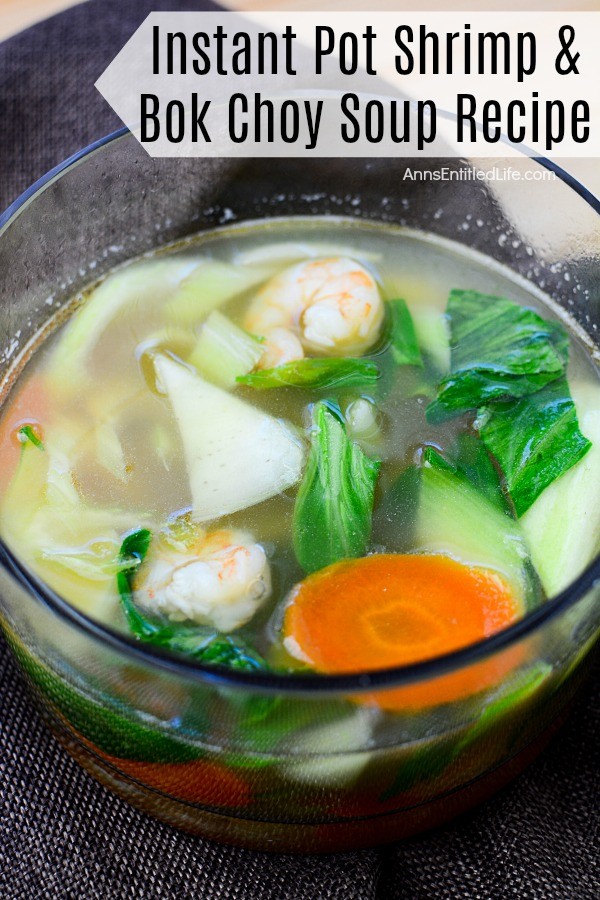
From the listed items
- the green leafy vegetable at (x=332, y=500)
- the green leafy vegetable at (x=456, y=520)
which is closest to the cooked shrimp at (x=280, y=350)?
the green leafy vegetable at (x=332, y=500)

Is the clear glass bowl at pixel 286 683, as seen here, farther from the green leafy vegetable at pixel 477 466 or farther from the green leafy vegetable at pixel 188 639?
the green leafy vegetable at pixel 477 466

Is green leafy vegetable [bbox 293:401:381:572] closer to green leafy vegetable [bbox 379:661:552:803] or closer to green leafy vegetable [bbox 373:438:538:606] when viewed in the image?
green leafy vegetable [bbox 373:438:538:606]

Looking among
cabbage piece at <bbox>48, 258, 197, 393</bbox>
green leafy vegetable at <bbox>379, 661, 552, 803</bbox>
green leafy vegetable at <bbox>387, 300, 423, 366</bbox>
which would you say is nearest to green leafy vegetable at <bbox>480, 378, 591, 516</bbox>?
green leafy vegetable at <bbox>387, 300, 423, 366</bbox>

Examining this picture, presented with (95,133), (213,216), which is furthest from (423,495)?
(95,133)

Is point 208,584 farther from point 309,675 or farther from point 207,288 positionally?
point 207,288

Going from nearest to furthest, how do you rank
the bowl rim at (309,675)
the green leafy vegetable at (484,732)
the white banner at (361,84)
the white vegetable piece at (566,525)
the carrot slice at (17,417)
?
the bowl rim at (309,675) → the green leafy vegetable at (484,732) → the white vegetable piece at (566,525) → the carrot slice at (17,417) → the white banner at (361,84)

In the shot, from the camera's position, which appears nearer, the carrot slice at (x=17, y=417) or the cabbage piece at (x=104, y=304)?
the carrot slice at (x=17, y=417)

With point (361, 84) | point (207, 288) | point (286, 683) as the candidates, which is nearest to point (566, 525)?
point (286, 683)
